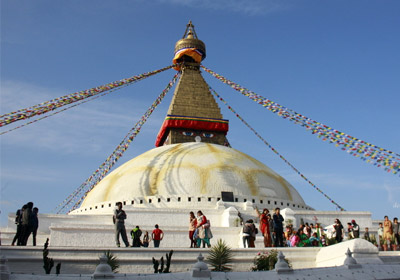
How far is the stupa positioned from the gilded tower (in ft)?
3.77

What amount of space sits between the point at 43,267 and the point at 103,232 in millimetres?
6846

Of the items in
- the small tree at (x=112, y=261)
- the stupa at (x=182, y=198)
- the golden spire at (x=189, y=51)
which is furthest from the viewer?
the golden spire at (x=189, y=51)

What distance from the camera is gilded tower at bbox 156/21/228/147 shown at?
3017 centimetres

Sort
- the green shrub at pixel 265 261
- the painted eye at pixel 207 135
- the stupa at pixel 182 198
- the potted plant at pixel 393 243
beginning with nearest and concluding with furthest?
the green shrub at pixel 265 261
the potted plant at pixel 393 243
the stupa at pixel 182 198
the painted eye at pixel 207 135

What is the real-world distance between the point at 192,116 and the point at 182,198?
10007 millimetres

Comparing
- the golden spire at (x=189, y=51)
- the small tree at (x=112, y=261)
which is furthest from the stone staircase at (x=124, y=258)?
the golden spire at (x=189, y=51)

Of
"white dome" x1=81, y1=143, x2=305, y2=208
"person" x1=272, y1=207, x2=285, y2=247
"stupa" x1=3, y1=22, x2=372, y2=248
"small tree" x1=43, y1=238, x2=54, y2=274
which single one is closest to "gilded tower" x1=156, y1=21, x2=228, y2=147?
"stupa" x1=3, y1=22, x2=372, y2=248

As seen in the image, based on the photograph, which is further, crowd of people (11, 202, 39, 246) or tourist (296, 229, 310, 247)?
tourist (296, 229, 310, 247)

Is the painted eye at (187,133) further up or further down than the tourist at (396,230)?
further up

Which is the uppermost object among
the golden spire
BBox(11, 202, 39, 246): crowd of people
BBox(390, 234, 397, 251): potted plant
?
the golden spire

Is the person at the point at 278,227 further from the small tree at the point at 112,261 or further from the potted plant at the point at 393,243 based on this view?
the small tree at the point at 112,261

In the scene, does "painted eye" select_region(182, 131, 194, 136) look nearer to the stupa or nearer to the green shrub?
the stupa

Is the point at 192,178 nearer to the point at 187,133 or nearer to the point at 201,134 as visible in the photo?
the point at 187,133

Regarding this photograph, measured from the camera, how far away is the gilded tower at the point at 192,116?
30.2 meters
